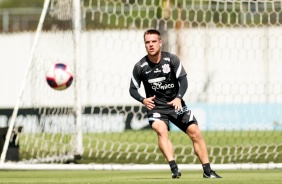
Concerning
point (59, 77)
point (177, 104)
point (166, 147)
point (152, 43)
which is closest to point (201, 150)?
point (166, 147)

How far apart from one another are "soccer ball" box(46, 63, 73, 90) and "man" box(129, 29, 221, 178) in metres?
3.44

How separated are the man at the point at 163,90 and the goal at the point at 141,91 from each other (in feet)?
6.98

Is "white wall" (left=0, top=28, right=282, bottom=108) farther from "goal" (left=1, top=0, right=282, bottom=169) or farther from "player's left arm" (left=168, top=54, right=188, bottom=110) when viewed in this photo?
"player's left arm" (left=168, top=54, right=188, bottom=110)

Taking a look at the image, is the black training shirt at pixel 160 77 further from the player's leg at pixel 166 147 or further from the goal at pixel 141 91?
the goal at pixel 141 91

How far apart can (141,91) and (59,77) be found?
30.1 feet

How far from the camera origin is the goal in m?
14.3

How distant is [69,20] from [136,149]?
11.2ft

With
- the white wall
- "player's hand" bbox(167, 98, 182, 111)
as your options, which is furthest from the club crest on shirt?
the white wall

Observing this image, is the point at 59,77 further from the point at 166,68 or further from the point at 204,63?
the point at 204,63

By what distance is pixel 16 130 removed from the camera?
1316 cm

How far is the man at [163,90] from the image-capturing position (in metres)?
9.76

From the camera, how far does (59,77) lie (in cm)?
1325

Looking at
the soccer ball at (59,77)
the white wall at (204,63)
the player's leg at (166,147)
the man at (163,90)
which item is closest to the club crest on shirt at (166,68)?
the man at (163,90)

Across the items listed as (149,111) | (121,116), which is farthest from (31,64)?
(121,116)
